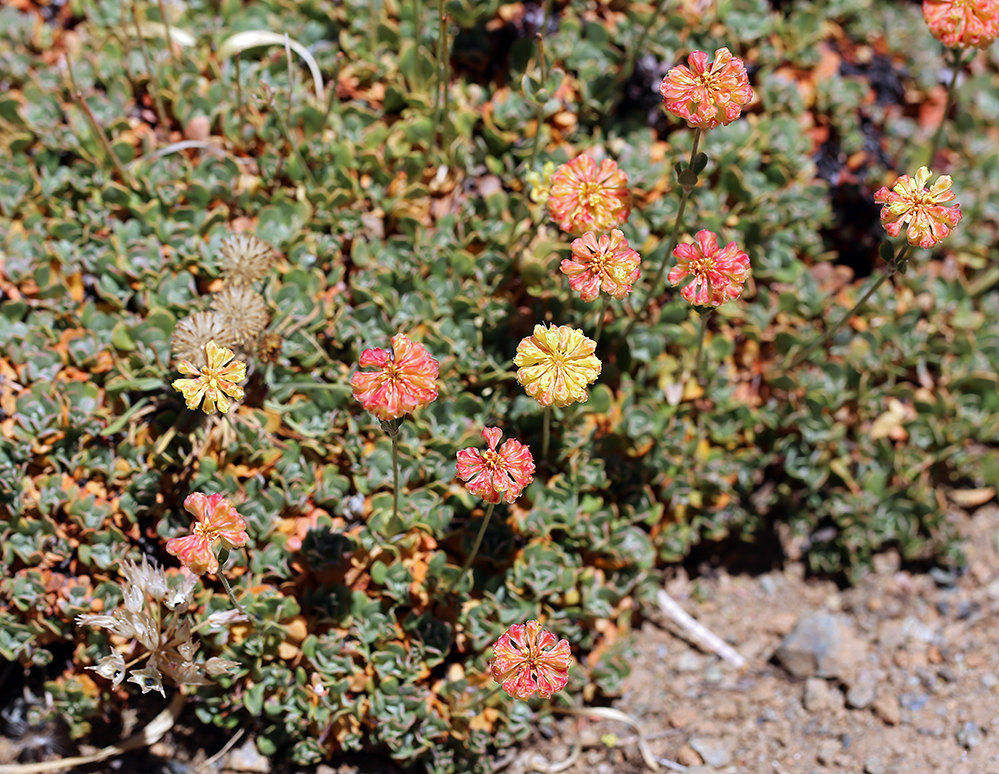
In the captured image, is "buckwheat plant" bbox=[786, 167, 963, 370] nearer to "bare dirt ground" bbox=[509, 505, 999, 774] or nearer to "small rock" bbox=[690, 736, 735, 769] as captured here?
"bare dirt ground" bbox=[509, 505, 999, 774]

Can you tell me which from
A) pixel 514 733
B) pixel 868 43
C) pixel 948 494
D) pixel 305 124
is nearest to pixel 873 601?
pixel 948 494

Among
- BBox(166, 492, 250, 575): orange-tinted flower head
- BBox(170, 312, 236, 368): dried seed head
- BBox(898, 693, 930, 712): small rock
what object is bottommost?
BBox(898, 693, 930, 712): small rock

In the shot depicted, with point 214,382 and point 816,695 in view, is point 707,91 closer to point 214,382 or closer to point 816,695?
point 214,382

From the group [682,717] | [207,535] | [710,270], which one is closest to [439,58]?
[710,270]

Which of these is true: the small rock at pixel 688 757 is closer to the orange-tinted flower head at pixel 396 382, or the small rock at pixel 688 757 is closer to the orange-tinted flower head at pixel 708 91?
the orange-tinted flower head at pixel 396 382

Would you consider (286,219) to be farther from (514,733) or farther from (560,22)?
(514,733)

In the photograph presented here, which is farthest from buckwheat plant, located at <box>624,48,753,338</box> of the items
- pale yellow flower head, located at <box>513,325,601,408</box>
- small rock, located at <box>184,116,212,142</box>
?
small rock, located at <box>184,116,212,142</box>

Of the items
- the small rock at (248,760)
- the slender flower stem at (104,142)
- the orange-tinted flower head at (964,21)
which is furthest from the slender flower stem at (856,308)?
the slender flower stem at (104,142)
